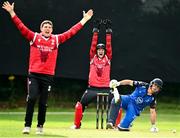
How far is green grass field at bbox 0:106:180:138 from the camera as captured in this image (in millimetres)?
8086

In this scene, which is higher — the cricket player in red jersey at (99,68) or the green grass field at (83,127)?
the cricket player in red jersey at (99,68)

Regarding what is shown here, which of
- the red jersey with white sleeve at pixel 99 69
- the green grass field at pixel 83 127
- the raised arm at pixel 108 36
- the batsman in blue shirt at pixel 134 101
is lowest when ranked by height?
the green grass field at pixel 83 127

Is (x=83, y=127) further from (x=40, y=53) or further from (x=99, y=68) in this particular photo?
(x=40, y=53)

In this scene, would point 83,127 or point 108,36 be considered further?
point 83,127

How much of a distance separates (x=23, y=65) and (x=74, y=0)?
1841mm

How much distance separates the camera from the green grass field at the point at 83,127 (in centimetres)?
809

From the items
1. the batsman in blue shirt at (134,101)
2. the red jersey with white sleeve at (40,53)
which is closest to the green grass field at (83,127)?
the batsman in blue shirt at (134,101)

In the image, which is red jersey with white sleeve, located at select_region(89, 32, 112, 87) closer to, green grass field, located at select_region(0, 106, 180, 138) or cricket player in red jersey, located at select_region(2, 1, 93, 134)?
green grass field, located at select_region(0, 106, 180, 138)

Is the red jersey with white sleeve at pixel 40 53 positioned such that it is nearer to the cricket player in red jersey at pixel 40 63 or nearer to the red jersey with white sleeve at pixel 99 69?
the cricket player in red jersey at pixel 40 63

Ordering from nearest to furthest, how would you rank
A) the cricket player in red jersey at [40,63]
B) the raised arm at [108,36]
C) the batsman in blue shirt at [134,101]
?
the cricket player in red jersey at [40,63], the batsman in blue shirt at [134,101], the raised arm at [108,36]

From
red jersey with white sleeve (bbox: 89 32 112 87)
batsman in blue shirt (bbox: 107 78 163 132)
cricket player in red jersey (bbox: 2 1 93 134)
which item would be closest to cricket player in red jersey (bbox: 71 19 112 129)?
red jersey with white sleeve (bbox: 89 32 112 87)

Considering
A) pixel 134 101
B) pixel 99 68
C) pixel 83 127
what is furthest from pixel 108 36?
pixel 83 127

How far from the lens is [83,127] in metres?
10.4

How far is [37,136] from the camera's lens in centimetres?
762
